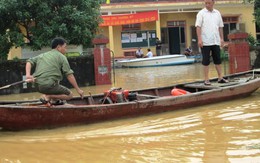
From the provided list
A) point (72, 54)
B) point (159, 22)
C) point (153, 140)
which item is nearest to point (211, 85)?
point (153, 140)

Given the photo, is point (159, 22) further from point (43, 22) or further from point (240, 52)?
point (43, 22)

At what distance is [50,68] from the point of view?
20.6 feet

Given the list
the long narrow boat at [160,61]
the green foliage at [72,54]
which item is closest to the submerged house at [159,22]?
the long narrow boat at [160,61]

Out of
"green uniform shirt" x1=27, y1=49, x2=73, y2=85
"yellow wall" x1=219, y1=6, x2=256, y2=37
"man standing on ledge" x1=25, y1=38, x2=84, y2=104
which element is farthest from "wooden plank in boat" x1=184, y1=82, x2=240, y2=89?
"yellow wall" x1=219, y1=6, x2=256, y2=37

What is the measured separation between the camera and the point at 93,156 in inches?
184

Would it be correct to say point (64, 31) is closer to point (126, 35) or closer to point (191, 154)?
point (191, 154)

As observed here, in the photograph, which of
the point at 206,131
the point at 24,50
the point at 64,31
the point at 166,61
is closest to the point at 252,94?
the point at 206,131

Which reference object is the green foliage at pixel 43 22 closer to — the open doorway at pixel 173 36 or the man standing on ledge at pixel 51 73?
the man standing on ledge at pixel 51 73

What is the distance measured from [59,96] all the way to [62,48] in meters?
0.81

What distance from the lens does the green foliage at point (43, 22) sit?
1252 cm

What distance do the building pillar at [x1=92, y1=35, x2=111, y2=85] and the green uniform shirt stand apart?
713cm

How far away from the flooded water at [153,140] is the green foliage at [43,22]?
6.77 meters

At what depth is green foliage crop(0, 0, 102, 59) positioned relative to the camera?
41.1 ft

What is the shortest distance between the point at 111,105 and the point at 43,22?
7.24 metres
